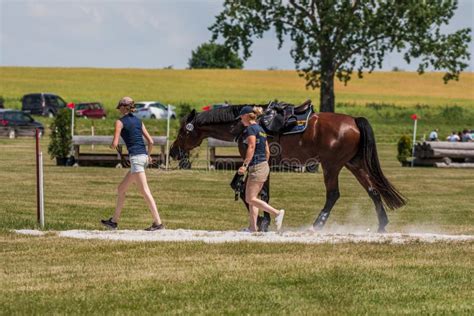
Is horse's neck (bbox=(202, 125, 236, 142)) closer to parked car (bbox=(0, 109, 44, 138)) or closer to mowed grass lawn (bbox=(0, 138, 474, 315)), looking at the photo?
mowed grass lawn (bbox=(0, 138, 474, 315))

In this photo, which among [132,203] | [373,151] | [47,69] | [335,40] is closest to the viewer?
[373,151]

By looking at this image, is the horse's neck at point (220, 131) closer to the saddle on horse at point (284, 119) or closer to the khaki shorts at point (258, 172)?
the saddle on horse at point (284, 119)

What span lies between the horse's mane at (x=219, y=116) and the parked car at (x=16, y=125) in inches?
1393

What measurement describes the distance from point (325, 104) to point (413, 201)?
85.8 ft

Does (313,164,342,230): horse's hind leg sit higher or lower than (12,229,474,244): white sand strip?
higher

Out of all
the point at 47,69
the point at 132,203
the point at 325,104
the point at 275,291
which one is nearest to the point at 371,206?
the point at 132,203

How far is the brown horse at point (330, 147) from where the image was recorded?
52.2 feet

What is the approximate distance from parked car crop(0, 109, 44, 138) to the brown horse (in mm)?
35613

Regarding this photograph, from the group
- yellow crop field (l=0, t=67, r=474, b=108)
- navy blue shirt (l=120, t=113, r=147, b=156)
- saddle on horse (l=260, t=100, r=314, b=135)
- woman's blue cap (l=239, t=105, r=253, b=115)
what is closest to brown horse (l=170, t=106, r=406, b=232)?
saddle on horse (l=260, t=100, r=314, b=135)

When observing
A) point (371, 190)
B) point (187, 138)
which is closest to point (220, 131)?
point (187, 138)

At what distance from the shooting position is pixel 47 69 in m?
105

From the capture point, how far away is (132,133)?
14.1m

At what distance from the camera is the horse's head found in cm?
1625

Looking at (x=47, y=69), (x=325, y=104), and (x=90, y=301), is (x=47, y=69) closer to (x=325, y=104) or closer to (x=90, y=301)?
(x=325, y=104)
